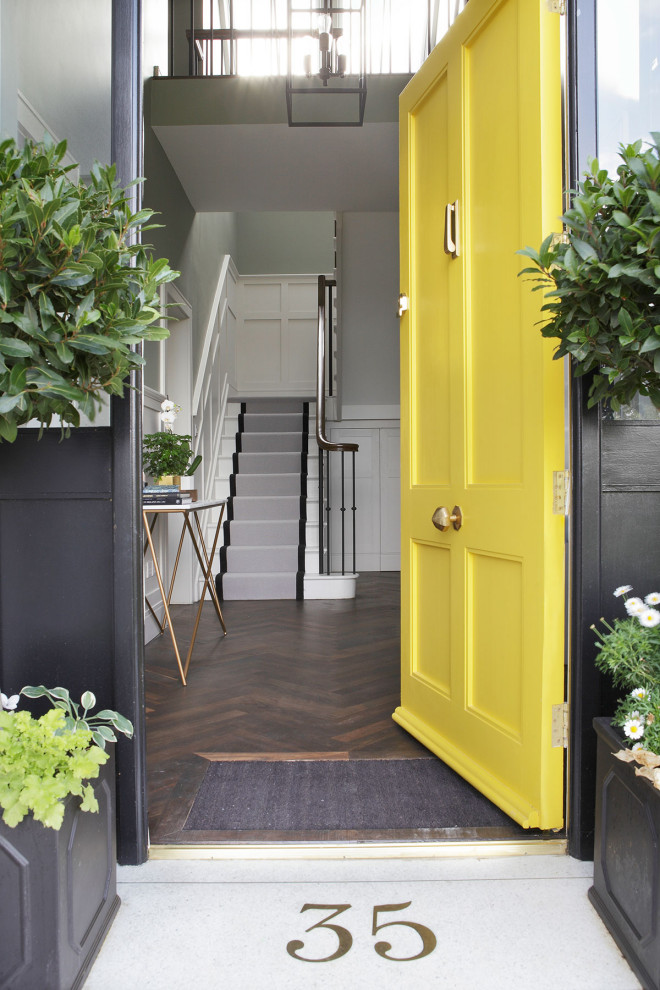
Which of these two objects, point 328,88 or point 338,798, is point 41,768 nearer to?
point 338,798

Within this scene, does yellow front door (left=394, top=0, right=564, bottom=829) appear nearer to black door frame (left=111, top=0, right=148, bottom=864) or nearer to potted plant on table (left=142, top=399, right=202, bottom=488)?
black door frame (left=111, top=0, right=148, bottom=864)

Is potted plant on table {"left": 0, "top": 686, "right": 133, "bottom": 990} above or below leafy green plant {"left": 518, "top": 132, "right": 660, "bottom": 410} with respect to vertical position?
below

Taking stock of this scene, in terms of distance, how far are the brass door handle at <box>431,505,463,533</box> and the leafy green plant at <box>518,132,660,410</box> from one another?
758 millimetres

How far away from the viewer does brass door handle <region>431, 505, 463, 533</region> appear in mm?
2062

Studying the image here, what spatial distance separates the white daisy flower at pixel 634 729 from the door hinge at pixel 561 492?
Result: 523 millimetres

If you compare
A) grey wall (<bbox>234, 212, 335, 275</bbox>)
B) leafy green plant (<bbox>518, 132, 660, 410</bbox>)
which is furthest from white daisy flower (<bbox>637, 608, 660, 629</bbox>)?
grey wall (<bbox>234, 212, 335, 275</bbox>)

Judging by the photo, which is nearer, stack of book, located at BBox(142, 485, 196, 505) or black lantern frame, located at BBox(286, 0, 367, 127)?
stack of book, located at BBox(142, 485, 196, 505)

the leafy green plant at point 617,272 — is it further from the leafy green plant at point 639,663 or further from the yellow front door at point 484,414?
the leafy green plant at point 639,663

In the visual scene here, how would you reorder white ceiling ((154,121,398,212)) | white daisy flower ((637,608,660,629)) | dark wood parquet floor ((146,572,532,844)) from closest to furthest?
white daisy flower ((637,608,660,629)), dark wood parquet floor ((146,572,532,844)), white ceiling ((154,121,398,212))

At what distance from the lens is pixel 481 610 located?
1985 mm

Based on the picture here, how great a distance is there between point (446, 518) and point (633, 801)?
3.15 ft

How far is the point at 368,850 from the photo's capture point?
168 centimetres

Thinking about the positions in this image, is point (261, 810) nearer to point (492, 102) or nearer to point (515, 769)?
point (515, 769)

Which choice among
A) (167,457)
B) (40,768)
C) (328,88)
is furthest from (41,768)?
(328,88)
